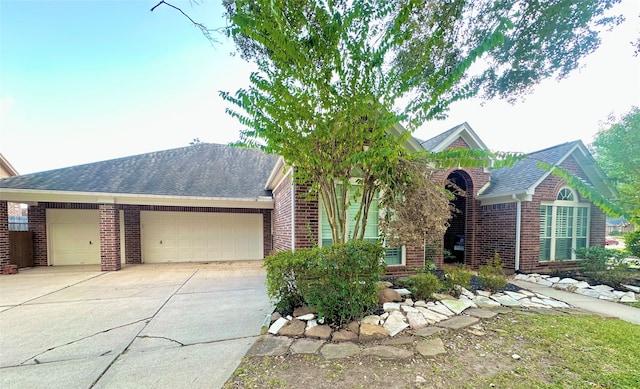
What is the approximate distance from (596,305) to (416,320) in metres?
4.44

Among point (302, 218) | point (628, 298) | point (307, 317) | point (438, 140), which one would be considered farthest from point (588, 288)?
point (302, 218)

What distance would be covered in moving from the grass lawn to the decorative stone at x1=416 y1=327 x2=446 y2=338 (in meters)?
0.12

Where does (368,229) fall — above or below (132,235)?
above

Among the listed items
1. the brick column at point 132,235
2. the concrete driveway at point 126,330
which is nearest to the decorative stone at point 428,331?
the concrete driveway at point 126,330

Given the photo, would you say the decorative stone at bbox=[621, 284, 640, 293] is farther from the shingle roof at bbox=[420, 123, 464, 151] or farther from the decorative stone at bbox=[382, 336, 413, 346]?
the decorative stone at bbox=[382, 336, 413, 346]

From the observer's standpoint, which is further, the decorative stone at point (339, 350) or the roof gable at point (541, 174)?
the roof gable at point (541, 174)

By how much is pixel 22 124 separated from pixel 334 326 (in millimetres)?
16787

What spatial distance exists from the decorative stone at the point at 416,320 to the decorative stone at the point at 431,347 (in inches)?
15.6

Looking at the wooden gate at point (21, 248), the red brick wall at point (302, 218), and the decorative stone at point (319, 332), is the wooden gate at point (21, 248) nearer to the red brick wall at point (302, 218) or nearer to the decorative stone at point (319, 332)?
the red brick wall at point (302, 218)

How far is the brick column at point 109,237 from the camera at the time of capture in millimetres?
8078

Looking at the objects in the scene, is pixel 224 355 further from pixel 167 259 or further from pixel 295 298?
pixel 167 259

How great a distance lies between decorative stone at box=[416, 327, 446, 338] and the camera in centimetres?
346

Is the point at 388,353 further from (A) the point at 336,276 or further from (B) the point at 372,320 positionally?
(A) the point at 336,276

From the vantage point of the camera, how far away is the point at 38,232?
8945 millimetres
